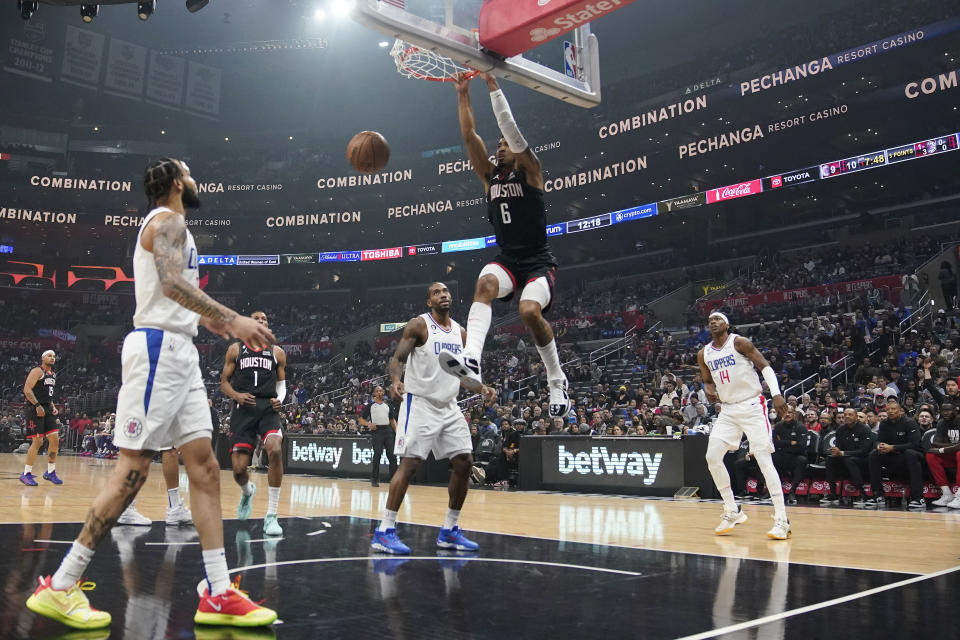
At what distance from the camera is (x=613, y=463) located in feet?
39.2

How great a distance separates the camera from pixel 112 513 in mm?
3180

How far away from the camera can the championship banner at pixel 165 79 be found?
35156 millimetres

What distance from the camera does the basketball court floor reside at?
3.14 meters

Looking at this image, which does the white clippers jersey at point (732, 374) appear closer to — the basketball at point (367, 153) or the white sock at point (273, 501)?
the basketball at point (367, 153)

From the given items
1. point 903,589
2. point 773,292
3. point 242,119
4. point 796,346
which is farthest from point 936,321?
point 242,119

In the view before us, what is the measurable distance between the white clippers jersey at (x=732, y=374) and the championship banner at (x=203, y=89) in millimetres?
35171

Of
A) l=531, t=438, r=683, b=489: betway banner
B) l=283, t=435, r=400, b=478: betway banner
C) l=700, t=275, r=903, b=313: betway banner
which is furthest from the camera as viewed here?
l=700, t=275, r=903, b=313: betway banner

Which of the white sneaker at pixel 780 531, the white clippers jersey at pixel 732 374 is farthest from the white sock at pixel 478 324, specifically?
the white sneaker at pixel 780 531

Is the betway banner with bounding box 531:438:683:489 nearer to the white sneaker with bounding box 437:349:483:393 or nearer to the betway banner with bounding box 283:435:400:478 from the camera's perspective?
the betway banner with bounding box 283:435:400:478

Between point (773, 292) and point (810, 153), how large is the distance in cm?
701

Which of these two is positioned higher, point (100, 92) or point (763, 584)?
point (100, 92)

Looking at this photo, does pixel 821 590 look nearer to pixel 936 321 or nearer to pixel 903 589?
pixel 903 589

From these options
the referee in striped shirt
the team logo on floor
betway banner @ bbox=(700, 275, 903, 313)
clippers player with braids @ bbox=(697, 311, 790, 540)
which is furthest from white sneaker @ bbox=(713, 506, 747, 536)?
betway banner @ bbox=(700, 275, 903, 313)

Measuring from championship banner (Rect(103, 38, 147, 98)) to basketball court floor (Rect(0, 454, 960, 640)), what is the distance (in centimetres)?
3186
